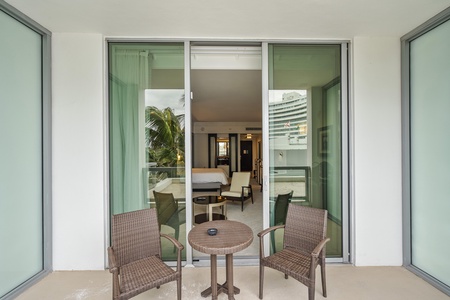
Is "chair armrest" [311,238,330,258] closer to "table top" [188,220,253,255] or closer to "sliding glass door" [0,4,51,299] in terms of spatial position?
"table top" [188,220,253,255]

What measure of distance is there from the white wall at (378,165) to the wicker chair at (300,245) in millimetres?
885

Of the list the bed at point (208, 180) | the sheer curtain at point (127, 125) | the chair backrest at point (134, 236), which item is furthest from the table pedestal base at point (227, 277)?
the bed at point (208, 180)

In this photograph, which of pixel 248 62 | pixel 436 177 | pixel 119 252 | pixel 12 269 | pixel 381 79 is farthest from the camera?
pixel 248 62

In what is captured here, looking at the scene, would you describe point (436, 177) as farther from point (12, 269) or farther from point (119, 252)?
point (12, 269)

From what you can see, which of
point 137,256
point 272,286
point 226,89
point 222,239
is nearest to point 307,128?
point 222,239

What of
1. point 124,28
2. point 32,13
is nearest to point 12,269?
point 32,13

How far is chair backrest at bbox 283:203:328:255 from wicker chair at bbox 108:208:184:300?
111cm

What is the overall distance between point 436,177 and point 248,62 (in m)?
2.59

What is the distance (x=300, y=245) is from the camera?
6.79 ft

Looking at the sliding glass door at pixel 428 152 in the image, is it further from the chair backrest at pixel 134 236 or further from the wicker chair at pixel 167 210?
the chair backrest at pixel 134 236

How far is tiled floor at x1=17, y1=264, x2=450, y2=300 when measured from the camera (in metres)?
2.02

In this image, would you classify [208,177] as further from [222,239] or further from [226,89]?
[222,239]

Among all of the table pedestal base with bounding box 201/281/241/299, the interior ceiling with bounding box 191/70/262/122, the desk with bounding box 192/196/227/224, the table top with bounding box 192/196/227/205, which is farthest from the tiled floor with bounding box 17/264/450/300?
the interior ceiling with bounding box 191/70/262/122

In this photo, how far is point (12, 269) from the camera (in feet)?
6.72
